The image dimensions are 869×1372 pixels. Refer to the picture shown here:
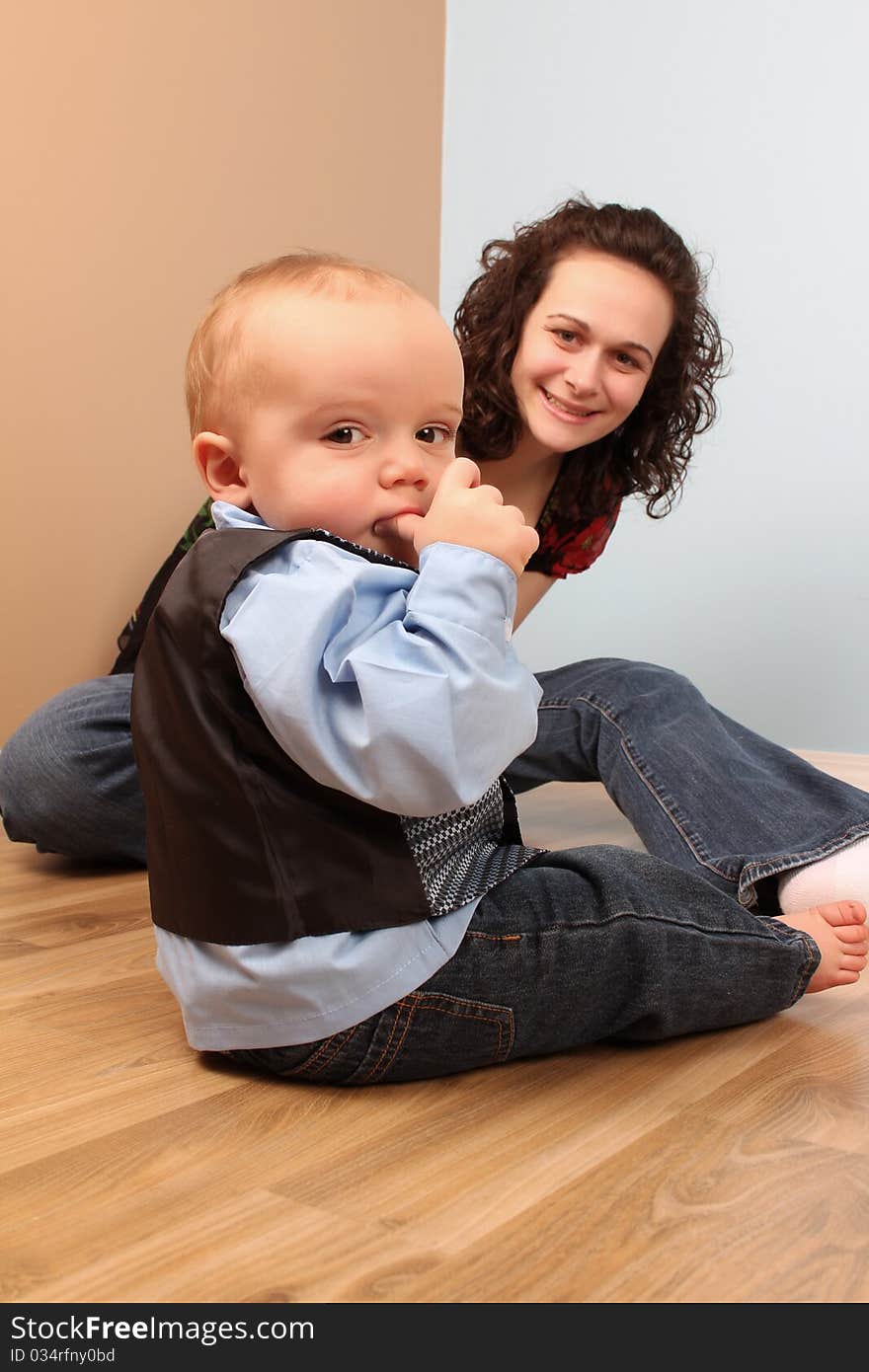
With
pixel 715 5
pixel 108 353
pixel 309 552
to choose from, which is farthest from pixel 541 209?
pixel 309 552

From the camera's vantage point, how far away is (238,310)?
2.70 feet

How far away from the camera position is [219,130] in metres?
2.21

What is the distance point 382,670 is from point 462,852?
8.1 inches

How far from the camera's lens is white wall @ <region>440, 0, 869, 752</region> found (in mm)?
2262

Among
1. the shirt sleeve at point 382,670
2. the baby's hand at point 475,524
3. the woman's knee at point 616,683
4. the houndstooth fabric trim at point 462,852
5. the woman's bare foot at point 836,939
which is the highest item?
the baby's hand at point 475,524

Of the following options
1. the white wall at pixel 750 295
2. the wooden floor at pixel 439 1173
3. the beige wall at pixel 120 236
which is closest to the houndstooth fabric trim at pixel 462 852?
the wooden floor at pixel 439 1173

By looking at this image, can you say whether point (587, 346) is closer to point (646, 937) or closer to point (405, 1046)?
point (646, 937)

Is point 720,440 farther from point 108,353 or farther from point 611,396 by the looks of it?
point 108,353

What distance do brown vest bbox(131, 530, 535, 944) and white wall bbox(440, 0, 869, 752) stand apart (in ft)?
5.58

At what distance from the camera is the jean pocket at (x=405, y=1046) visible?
794 mm

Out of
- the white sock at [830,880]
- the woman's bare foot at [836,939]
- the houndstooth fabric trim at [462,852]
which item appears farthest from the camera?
the white sock at [830,880]

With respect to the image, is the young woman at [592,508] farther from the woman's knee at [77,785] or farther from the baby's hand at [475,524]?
the baby's hand at [475,524]

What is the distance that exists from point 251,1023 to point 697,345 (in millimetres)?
1132

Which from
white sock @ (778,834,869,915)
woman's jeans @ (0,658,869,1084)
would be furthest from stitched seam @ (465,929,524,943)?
white sock @ (778,834,869,915)
